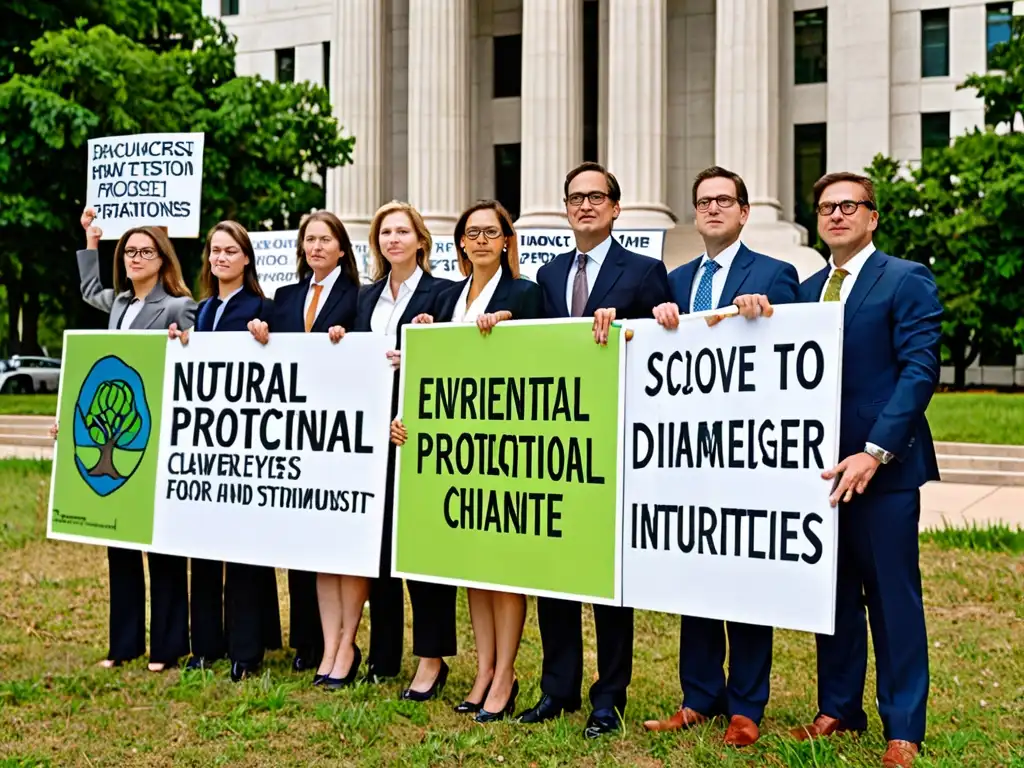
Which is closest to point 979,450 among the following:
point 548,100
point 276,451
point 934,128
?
point 276,451

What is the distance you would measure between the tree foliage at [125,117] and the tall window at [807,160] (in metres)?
15.5

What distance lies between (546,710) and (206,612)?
2339mm

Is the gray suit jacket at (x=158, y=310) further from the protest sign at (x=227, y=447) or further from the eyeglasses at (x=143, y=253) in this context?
the eyeglasses at (x=143, y=253)

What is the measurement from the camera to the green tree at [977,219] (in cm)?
2891

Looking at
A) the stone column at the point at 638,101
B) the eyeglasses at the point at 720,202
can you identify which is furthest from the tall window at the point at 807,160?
the eyeglasses at the point at 720,202

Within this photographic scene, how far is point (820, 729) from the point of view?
5203 millimetres

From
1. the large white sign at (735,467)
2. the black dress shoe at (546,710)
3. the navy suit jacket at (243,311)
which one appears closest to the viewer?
the large white sign at (735,467)

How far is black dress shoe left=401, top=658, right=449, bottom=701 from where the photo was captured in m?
6.03

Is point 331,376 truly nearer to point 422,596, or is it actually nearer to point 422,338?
point 422,338

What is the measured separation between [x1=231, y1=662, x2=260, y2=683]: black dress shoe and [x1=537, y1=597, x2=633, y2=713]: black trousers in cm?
187

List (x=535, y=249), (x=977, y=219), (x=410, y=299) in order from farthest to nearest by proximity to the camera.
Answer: (x=977, y=219) → (x=535, y=249) → (x=410, y=299)

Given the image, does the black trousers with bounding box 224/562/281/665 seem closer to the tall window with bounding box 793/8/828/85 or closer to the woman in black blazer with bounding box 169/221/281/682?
the woman in black blazer with bounding box 169/221/281/682

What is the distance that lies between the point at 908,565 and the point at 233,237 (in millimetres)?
4139

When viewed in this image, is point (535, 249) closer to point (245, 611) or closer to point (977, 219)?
point (245, 611)
